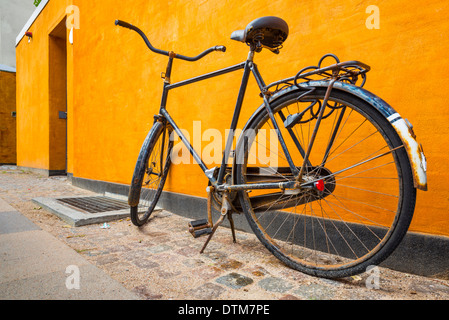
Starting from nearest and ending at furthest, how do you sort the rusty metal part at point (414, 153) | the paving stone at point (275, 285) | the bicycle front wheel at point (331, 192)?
the rusty metal part at point (414, 153)
the paving stone at point (275, 285)
the bicycle front wheel at point (331, 192)

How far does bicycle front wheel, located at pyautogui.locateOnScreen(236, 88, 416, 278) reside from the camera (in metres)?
1.50

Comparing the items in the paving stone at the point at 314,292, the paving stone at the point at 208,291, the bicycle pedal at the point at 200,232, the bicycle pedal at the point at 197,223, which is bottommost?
the paving stone at the point at 208,291

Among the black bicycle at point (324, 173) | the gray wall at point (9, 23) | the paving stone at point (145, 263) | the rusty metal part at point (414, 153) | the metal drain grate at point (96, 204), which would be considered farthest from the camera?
the gray wall at point (9, 23)

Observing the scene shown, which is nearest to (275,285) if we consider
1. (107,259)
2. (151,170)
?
(107,259)

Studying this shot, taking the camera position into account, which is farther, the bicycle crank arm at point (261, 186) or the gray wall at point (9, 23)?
the gray wall at point (9, 23)

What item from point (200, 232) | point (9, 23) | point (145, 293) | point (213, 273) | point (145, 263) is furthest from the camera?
point (9, 23)

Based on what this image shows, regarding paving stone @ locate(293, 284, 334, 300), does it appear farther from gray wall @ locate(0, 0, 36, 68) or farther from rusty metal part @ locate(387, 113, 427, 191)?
gray wall @ locate(0, 0, 36, 68)

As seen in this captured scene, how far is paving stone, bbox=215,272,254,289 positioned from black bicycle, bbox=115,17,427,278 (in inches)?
10.3

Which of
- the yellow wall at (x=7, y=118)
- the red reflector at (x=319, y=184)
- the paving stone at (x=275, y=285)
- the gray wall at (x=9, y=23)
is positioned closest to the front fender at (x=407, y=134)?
the red reflector at (x=319, y=184)

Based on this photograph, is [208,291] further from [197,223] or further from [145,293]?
[197,223]

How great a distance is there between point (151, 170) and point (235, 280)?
150 cm

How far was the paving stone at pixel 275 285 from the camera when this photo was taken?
1.36 metres

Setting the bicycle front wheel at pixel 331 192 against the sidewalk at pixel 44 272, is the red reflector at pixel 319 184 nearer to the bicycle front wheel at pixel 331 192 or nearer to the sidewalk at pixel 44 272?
the bicycle front wheel at pixel 331 192

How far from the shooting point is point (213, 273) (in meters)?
1.54
